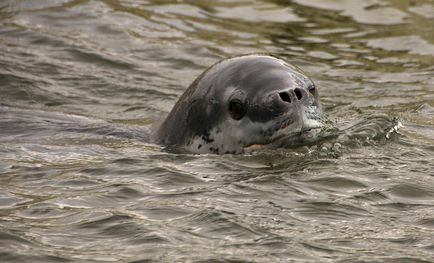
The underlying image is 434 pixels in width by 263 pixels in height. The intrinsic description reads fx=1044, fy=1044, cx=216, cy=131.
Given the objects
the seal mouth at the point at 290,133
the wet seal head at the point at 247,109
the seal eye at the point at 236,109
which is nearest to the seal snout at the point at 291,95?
the wet seal head at the point at 247,109

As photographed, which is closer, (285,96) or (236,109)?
(285,96)

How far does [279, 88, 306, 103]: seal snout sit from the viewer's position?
627 centimetres

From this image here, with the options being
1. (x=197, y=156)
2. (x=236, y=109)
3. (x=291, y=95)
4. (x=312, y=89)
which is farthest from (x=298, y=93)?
(x=197, y=156)

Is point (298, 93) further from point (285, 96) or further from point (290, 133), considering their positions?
point (290, 133)

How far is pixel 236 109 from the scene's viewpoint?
257 inches

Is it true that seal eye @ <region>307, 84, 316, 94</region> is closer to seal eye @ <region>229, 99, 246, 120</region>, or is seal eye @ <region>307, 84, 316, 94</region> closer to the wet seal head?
the wet seal head

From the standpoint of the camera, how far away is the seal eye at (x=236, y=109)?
6492 mm

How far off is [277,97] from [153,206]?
3.85 ft

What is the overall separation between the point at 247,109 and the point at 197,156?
458 mm

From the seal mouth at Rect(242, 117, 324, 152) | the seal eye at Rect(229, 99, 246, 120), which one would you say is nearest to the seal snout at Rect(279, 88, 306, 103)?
the seal mouth at Rect(242, 117, 324, 152)

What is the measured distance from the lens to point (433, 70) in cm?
1059

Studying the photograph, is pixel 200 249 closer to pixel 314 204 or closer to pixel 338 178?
pixel 314 204

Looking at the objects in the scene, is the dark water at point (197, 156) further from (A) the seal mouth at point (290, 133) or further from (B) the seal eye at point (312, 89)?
(B) the seal eye at point (312, 89)

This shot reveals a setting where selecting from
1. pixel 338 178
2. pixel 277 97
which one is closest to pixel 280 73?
pixel 277 97
